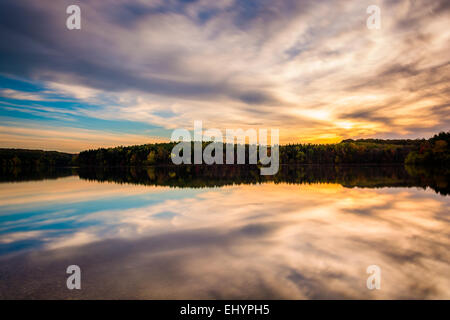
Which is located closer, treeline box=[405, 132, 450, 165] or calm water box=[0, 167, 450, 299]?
calm water box=[0, 167, 450, 299]

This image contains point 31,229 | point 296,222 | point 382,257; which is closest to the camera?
point 382,257

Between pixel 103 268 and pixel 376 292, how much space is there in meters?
7.59

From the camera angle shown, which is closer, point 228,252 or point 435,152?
point 228,252

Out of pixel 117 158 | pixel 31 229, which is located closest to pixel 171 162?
pixel 117 158

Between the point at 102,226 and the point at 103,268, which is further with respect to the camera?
the point at 102,226

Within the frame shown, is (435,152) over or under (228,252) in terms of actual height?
over

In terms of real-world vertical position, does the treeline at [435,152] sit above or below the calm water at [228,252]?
above

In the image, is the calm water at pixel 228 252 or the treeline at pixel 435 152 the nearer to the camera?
the calm water at pixel 228 252

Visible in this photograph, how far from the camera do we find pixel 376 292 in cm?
630

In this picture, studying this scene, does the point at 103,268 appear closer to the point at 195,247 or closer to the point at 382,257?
the point at 195,247

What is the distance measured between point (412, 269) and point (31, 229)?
16.1 m

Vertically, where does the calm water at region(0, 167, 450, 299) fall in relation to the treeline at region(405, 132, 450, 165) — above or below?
below
